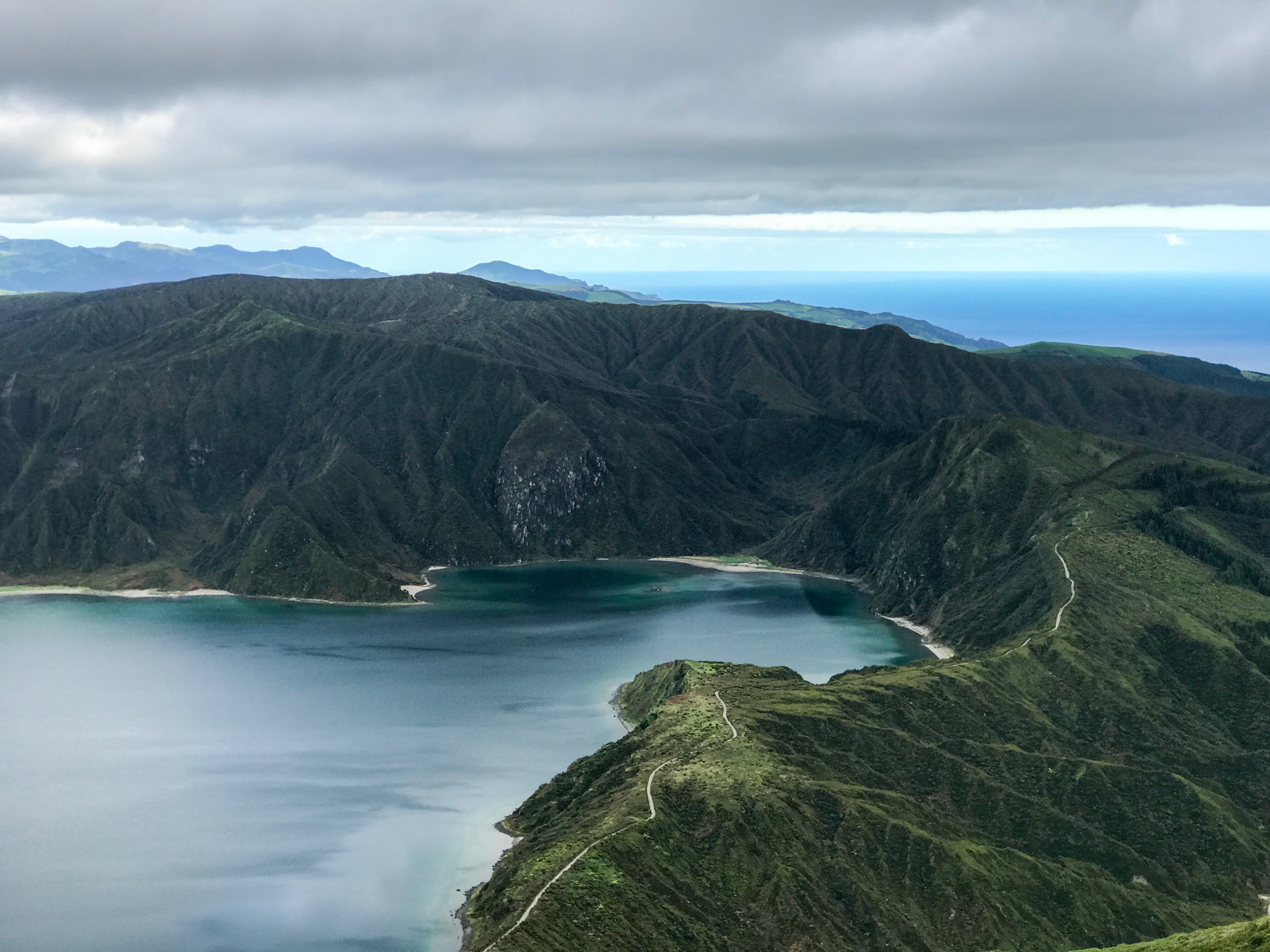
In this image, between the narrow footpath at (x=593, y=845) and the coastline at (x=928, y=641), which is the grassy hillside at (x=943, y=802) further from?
the coastline at (x=928, y=641)

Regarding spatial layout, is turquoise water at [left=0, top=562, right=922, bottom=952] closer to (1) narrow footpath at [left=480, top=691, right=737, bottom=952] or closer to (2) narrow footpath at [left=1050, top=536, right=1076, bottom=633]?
(1) narrow footpath at [left=480, top=691, right=737, bottom=952]

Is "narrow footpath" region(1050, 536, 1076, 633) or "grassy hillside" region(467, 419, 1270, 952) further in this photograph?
"narrow footpath" region(1050, 536, 1076, 633)

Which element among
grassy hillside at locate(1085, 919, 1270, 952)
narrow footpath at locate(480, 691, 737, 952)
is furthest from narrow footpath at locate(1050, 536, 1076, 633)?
grassy hillside at locate(1085, 919, 1270, 952)

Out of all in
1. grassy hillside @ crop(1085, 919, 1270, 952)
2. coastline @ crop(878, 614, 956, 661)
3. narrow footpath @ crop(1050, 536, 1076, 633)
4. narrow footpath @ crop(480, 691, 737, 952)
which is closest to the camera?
grassy hillside @ crop(1085, 919, 1270, 952)

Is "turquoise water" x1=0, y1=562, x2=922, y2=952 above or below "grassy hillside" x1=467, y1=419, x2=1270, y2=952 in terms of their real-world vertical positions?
below

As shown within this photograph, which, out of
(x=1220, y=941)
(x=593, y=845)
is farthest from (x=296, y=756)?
(x=1220, y=941)

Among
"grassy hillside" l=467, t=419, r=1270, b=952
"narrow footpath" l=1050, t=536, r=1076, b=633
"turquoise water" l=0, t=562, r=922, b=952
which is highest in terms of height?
"narrow footpath" l=1050, t=536, r=1076, b=633

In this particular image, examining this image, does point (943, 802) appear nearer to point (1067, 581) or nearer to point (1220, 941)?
point (1220, 941)
